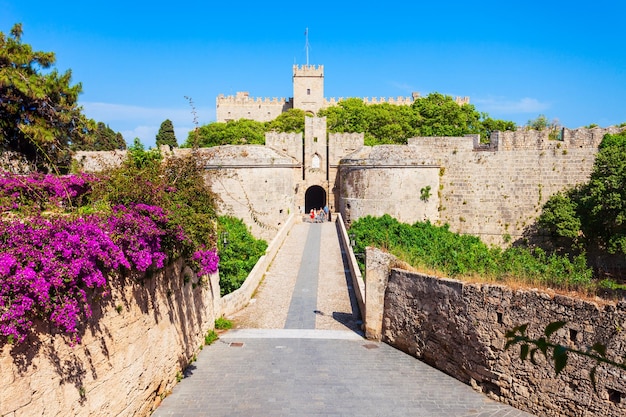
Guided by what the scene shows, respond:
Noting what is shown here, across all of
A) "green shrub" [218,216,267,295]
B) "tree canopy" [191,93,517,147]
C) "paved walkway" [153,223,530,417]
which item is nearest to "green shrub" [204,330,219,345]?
"paved walkway" [153,223,530,417]

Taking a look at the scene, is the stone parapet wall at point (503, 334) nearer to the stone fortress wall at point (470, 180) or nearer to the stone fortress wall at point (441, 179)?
the stone fortress wall at point (470, 180)

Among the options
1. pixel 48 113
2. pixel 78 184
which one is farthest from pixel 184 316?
pixel 48 113

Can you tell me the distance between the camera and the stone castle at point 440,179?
23.8 meters

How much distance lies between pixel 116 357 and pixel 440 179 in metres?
21.8

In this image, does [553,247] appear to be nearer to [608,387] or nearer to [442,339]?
[442,339]

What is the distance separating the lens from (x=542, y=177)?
23891mm

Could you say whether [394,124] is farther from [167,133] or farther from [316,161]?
[167,133]

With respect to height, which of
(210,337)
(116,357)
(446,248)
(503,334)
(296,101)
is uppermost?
(296,101)

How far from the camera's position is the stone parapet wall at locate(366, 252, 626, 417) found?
687cm

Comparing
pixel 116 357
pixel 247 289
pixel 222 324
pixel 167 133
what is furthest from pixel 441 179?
pixel 167 133

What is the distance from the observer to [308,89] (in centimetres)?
5481

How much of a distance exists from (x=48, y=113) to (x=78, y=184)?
29.3 feet

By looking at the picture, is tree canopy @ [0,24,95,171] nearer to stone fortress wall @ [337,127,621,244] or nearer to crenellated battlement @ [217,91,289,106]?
stone fortress wall @ [337,127,621,244]

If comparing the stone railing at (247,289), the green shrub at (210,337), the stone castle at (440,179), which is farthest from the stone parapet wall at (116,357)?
the stone castle at (440,179)
